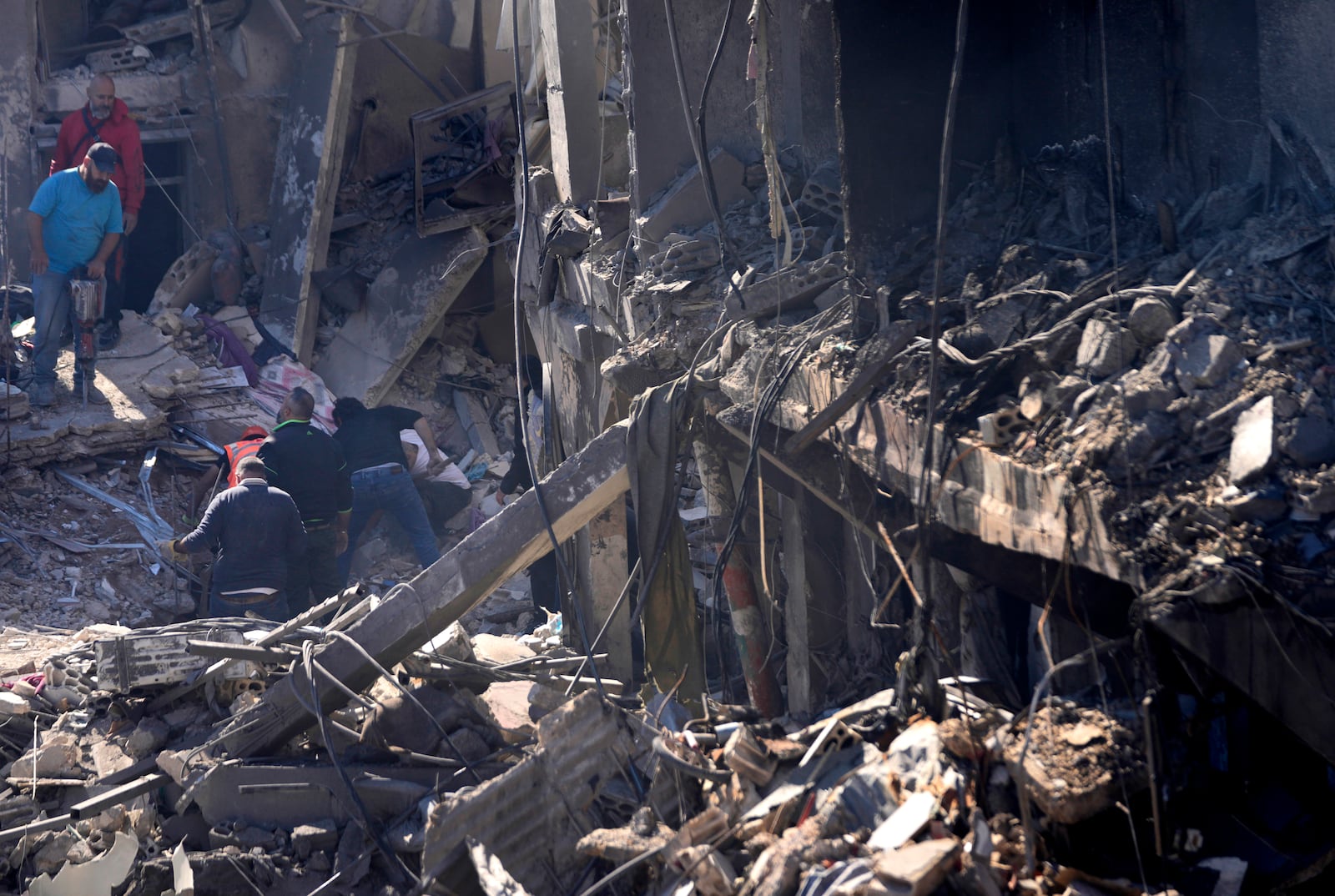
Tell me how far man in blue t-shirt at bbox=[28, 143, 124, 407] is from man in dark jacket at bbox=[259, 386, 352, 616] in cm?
314

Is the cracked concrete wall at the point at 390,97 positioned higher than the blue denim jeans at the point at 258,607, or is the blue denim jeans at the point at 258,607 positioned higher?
the cracked concrete wall at the point at 390,97

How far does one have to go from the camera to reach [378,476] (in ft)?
32.1

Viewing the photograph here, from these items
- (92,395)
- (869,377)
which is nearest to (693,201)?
(869,377)

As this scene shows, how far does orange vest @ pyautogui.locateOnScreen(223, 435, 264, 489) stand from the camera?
28.5ft

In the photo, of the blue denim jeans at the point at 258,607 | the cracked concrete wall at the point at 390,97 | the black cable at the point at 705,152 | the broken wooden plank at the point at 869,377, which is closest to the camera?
the broken wooden plank at the point at 869,377

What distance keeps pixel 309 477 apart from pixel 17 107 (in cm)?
732

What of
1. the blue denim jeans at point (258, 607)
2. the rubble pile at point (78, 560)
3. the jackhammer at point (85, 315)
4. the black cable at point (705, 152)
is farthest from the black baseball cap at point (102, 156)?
the black cable at point (705, 152)

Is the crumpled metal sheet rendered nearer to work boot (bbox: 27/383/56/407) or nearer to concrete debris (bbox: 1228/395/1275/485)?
work boot (bbox: 27/383/56/407)

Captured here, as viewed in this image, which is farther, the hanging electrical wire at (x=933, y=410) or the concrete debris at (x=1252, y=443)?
the hanging electrical wire at (x=933, y=410)

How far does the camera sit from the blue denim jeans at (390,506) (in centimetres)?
980

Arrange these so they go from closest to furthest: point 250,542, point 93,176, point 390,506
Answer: point 250,542 < point 390,506 < point 93,176

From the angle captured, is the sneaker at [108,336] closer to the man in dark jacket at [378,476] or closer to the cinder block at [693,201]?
the man in dark jacket at [378,476]

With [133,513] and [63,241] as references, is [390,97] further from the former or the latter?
[133,513]

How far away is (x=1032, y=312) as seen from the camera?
393 centimetres
